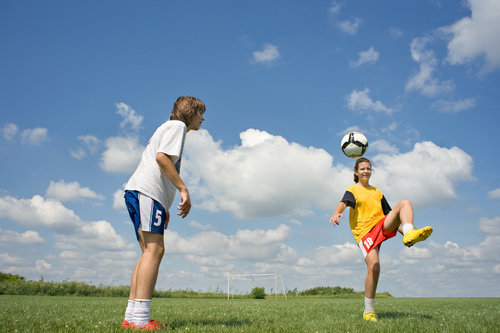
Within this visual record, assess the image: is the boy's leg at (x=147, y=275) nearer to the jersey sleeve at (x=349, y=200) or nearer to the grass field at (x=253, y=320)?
the grass field at (x=253, y=320)

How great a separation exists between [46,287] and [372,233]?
23.8 metres

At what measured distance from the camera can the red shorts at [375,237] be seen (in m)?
5.04

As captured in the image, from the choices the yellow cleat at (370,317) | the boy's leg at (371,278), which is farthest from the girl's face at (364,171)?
the yellow cleat at (370,317)

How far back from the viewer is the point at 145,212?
3350 millimetres

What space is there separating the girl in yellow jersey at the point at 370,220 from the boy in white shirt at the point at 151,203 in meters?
2.82

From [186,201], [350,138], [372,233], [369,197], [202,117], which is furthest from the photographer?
[350,138]

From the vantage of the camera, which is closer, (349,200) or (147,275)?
(147,275)

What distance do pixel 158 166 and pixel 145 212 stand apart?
0.55 m

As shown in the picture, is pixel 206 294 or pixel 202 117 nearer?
pixel 202 117

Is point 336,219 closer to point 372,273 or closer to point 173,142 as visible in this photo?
point 372,273

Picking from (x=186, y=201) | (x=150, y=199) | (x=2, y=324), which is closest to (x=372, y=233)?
(x=186, y=201)

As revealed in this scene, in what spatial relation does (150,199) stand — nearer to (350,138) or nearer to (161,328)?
(161,328)

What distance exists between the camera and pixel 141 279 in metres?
3.23

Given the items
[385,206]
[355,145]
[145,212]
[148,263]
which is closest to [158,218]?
[145,212]
